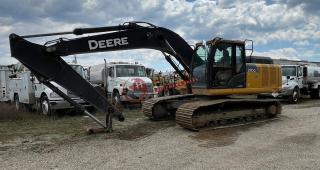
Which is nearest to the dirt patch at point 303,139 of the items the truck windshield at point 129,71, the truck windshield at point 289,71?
the truck windshield at point 129,71

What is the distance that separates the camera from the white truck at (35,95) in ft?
56.6

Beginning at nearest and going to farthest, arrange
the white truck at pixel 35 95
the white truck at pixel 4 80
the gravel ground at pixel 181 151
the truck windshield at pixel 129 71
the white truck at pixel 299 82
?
the gravel ground at pixel 181 151 < the white truck at pixel 35 95 < the truck windshield at pixel 129 71 < the white truck at pixel 299 82 < the white truck at pixel 4 80

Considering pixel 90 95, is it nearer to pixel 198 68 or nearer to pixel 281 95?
pixel 198 68

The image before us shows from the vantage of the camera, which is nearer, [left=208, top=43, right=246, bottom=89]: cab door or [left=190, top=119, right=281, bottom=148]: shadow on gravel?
[left=190, top=119, right=281, bottom=148]: shadow on gravel

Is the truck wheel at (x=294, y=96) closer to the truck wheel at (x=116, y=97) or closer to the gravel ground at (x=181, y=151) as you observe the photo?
the truck wheel at (x=116, y=97)

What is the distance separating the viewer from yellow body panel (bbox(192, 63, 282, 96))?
12.9 meters

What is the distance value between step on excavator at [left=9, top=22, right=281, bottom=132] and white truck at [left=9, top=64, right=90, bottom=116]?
4.58 meters

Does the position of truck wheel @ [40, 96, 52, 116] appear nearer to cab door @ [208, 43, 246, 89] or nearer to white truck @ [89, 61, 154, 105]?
white truck @ [89, 61, 154, 105]

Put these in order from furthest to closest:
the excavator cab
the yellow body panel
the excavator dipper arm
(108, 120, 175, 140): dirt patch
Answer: the yellow body panel, the excavator cab, (108, 120, 175, 140): dirt patch, the excavator dipper arm

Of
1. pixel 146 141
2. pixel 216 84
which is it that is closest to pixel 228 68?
pixel 216 84

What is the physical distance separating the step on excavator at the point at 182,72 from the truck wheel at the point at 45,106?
507 cm

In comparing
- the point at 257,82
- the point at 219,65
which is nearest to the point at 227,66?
the point at 219,65

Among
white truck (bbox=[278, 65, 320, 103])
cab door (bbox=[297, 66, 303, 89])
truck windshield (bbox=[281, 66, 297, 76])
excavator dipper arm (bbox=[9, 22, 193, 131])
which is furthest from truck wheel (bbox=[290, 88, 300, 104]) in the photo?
excavator dipper arm (bbox=[9, 22, 193, 131])

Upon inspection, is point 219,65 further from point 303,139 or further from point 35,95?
point 35,95
